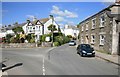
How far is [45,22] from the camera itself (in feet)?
228

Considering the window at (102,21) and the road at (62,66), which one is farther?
the window at (102,21)

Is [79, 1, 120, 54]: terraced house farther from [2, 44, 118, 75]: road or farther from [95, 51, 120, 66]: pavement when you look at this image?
[2, 44, 118, 75]: road

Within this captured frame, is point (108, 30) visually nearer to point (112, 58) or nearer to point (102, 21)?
point (102, 21)

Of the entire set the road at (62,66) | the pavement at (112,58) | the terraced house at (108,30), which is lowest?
the road at (62,66)

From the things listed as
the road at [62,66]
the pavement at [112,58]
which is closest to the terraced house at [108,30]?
the pavement at [112,58]

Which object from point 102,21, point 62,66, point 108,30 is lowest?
point 62,66

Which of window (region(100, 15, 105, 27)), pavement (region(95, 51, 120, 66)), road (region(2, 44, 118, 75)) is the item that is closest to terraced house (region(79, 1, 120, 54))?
window (region(100, 15, 105, 27))

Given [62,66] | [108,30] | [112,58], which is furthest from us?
[108,30]

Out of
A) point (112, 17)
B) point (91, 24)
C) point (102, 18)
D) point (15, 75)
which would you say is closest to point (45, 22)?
point (91, 24)

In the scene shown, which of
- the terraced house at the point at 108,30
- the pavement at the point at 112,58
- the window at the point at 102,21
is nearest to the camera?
the pavement at the point at 112,58

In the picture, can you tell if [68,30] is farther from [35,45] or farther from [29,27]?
[35,45]

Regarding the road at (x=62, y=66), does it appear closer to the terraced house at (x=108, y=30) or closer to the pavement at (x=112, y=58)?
the pavement at (x=112, y=58)

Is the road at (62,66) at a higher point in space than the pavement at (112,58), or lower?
lower

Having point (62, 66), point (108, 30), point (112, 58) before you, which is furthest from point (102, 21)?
point (62, 66)
